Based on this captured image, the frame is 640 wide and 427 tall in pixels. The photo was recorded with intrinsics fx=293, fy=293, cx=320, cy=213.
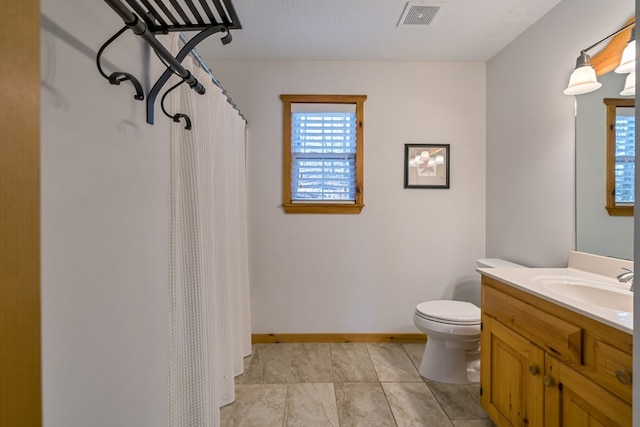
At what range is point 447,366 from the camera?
1970 millimetres

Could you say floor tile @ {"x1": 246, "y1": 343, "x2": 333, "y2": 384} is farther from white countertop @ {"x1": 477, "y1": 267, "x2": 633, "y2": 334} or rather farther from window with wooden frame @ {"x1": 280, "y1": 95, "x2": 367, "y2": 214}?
white countertop @ {"x1": 477, "y1": 267, "x2": 633, "y2": 334}

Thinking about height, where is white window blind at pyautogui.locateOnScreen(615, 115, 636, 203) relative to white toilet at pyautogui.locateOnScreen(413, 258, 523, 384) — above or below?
above

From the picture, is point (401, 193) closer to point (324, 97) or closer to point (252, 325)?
point (324, 97)

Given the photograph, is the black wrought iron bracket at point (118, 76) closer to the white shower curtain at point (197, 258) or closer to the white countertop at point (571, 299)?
the white shower curtain at point (197, 258)

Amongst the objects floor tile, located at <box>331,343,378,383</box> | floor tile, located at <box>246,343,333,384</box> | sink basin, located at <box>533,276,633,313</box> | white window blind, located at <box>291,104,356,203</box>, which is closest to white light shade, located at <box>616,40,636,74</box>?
sink basin, located at <box>533,276,633,313</box>

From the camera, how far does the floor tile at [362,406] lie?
5.26ft

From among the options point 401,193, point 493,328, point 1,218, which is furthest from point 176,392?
point 401,193

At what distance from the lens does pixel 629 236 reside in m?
1.37

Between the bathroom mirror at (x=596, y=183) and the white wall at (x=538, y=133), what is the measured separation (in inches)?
2.6

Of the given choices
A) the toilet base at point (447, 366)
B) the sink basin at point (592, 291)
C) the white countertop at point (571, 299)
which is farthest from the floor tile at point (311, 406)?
the sink basin at point (592, 291)

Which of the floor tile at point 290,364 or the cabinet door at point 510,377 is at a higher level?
the cabinet door at point 510,377

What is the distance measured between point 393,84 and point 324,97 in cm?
61

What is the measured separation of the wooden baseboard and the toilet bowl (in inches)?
18.0

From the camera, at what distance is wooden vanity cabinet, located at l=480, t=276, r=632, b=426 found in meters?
0.89
